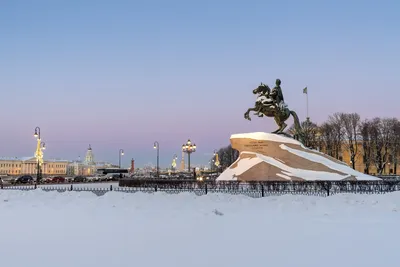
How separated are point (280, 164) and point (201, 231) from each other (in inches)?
877

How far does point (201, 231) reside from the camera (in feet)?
34.8

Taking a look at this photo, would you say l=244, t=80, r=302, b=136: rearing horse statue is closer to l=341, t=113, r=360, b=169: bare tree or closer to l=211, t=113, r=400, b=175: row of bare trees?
l=211, t=113, r=400, b=175: row of bare trees

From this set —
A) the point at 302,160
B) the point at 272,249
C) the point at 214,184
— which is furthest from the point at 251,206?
the point at 302,160

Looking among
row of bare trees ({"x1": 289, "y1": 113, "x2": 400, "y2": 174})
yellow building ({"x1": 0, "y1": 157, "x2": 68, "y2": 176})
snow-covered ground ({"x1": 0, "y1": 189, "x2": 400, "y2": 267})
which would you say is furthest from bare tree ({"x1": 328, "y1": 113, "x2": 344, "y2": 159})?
yellow building ({"x1": 0, "y1": 157, "x2": 68, "y2": 176})

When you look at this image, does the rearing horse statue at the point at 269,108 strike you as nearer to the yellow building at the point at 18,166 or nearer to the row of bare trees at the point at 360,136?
the row of bare trees at the point at 360,136

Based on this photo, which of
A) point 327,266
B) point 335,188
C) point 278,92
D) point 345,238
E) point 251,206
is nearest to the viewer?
point 327,266

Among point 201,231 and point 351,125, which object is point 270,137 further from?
point 351,125

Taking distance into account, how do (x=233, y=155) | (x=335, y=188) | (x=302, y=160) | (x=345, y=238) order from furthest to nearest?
(x=233, y=155) < (x=302, y=160) < (x=335, y=188) < (x=345, y=238)

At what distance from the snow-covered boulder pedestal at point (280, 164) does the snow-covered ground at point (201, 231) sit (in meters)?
14.1

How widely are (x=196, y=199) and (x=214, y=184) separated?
10170mm

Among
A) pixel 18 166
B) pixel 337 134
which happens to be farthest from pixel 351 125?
pixel 18 166

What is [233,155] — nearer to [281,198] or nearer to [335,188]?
[335,188]

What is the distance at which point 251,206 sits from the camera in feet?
51.2

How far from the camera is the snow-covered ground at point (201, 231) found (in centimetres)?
756
